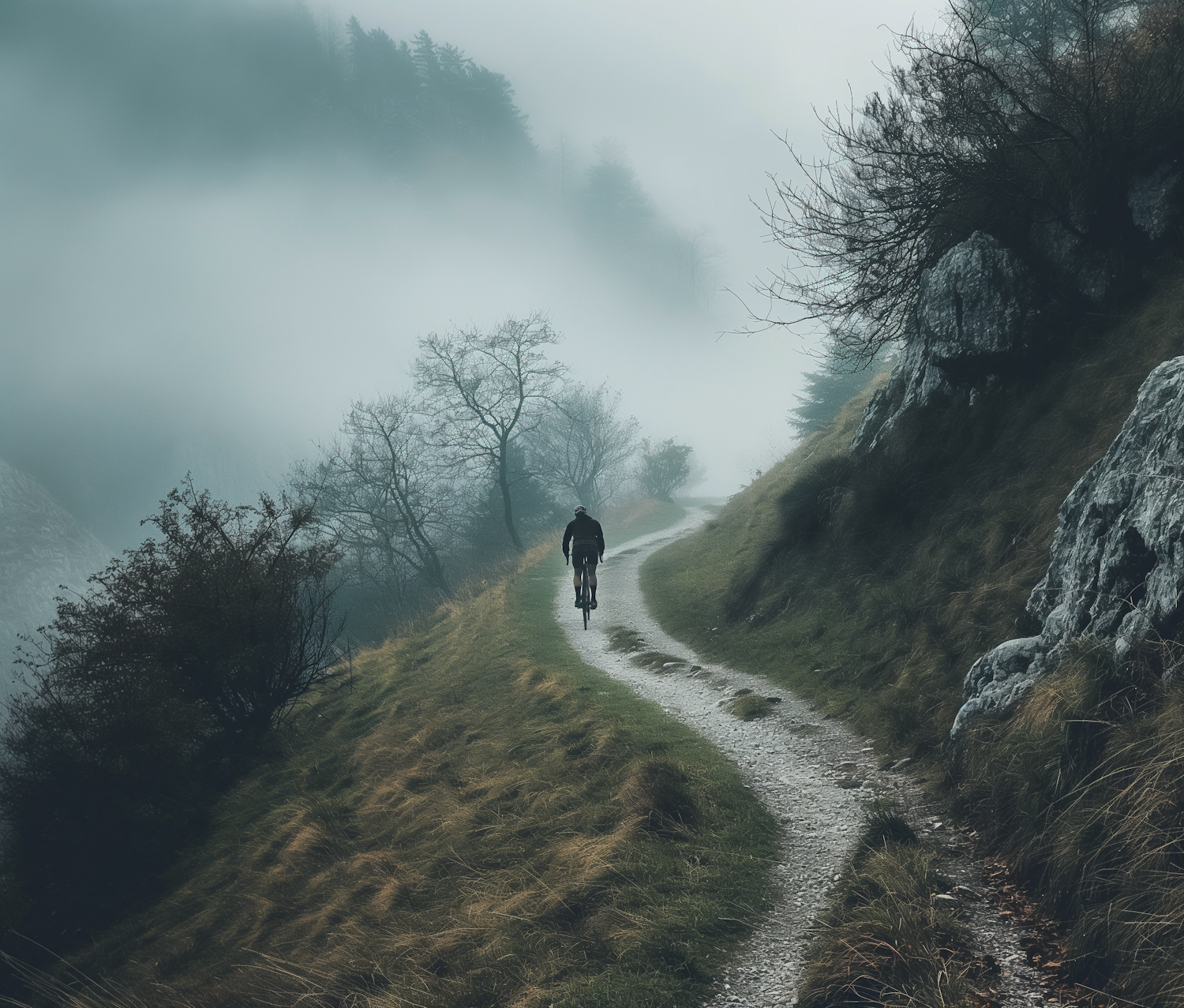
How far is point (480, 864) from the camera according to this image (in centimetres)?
608

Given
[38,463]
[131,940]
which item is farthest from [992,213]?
[38,463]

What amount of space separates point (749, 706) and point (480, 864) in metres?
3.90

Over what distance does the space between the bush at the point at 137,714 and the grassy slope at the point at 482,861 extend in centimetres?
128

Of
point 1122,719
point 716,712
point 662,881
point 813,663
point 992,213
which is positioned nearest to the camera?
point 1122,719

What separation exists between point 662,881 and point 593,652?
8.49m

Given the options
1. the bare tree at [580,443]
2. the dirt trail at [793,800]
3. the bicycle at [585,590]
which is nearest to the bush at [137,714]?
the bicycle at [585,590]

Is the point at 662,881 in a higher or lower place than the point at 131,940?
higher

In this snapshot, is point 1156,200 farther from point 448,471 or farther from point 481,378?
point 448,471

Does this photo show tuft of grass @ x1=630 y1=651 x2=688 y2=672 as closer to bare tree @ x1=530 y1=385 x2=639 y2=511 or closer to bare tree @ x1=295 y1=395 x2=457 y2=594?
bare tree @ x1=295 y1=395 x2=457 y2=594

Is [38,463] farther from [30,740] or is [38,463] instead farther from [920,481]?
[920,481]

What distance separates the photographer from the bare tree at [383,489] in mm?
31547

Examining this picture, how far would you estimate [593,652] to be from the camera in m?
13.1

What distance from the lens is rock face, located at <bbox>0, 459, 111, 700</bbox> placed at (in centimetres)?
8375

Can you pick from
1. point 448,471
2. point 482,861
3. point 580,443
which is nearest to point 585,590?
point 482,861
